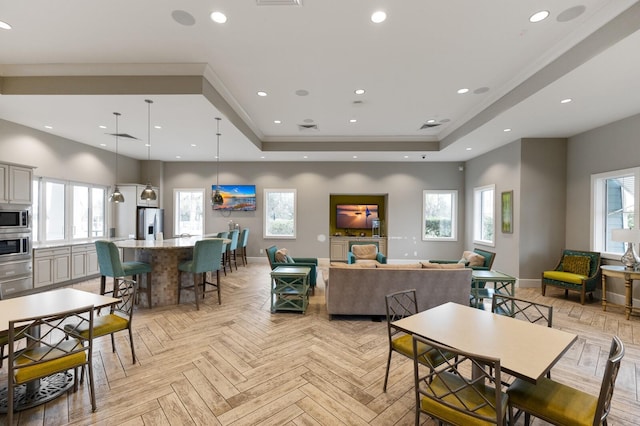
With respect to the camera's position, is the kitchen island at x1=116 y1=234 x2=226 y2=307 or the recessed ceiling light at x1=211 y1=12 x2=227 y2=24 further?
the kitchen island at x1=116 y1=234 x2=226 y2=307

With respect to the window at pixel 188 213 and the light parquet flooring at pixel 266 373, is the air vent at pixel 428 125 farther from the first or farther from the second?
the window at pixel 188 213

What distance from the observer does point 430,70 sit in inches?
145

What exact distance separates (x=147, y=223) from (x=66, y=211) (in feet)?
5.81

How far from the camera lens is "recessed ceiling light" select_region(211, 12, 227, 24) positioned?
267 cm

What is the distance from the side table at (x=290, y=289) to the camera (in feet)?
13.4

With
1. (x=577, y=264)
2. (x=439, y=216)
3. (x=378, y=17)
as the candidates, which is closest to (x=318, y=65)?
(x=378, y=17)

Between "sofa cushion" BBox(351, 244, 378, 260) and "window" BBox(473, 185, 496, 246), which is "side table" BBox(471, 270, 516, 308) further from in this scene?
"window" BBox(473, 185, 496, 246)

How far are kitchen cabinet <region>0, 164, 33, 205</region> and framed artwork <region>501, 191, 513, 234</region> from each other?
940 cm

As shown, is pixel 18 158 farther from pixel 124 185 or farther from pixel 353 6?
pixel 353 6

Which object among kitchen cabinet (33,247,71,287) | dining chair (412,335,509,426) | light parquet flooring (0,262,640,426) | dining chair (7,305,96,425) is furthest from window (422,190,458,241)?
kitchen cabinet (33,247,71,287)

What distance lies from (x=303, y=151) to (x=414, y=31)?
447 cm

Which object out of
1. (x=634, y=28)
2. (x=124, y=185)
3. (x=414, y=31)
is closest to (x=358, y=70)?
(x=414, y=31)

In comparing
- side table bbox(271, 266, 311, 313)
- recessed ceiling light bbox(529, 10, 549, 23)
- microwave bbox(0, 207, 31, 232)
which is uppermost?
recessed ceiling light bbox(529, 10, 549, 23)

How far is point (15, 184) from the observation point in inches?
183
